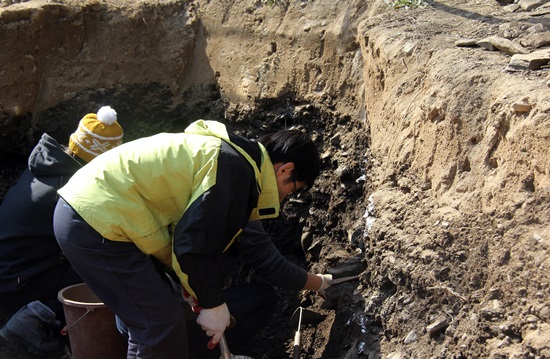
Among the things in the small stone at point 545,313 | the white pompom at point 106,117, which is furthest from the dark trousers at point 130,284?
the small stone at point 545,313

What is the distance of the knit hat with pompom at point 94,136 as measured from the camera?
374cm

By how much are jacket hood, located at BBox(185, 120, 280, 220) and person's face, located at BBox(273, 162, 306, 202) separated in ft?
0.18

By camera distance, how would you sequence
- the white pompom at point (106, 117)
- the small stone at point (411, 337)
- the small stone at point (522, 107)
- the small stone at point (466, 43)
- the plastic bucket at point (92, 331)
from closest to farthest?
the small stone at point (522, 107)
the small stone at point (411, 337)
the plastic bucket at point (92, 331)
the small stone at point (466, 43)
the white pompom at point (106, 117)

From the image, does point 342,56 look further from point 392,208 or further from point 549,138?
point 549,138

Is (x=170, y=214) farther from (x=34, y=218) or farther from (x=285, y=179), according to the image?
(x=34, y=218)

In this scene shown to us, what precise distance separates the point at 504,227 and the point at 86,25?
3808 millimetres

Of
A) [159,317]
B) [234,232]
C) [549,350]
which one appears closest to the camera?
[549,350]

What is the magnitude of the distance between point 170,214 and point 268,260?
76 cm

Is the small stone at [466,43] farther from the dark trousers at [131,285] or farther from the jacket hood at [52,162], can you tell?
the jacket hood at [52,162]

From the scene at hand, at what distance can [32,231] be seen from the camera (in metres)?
3.74

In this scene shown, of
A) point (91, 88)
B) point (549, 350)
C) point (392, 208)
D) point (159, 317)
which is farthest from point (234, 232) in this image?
point (91, 88)

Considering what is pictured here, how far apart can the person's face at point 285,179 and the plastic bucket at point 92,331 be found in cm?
104

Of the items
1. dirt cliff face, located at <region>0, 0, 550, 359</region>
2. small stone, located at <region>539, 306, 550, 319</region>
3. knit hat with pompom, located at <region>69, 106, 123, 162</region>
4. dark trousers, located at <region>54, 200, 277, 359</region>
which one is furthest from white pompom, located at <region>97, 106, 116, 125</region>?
small stone, located at <region>539, 306, 550, 319</region>

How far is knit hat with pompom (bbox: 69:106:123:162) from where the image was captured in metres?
3.74
